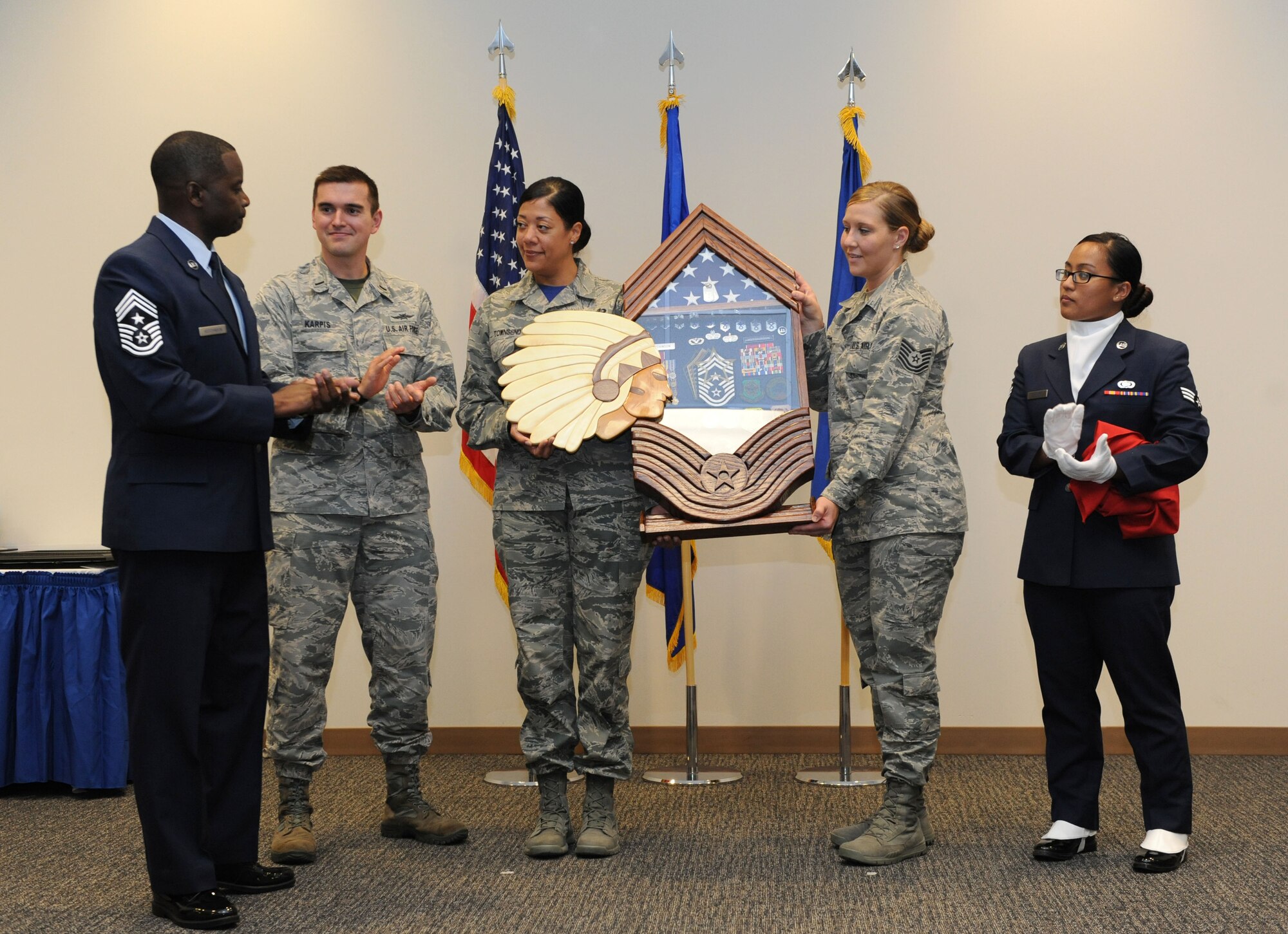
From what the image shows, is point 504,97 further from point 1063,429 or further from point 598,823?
point 598,823

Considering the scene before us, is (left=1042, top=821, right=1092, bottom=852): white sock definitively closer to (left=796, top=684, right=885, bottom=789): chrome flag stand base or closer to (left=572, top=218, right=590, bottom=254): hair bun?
(left=796, top=684, right=885, bottom=789): chrome flag stand base

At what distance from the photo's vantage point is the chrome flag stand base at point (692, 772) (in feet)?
12.3

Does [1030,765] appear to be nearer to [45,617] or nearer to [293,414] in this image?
[293,414]

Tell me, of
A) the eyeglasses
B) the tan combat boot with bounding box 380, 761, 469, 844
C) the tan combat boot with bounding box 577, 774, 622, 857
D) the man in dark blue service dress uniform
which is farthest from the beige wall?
the man in dark blue service dress uniform

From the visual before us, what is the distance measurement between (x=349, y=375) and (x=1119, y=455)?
76.2 inches

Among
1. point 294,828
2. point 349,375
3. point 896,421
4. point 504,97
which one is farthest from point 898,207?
point 294,828

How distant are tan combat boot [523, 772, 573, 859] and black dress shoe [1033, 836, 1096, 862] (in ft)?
3.87

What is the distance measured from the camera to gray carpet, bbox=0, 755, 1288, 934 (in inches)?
94.0

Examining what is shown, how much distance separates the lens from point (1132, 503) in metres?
2.61

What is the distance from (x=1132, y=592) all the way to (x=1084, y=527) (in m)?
0.19

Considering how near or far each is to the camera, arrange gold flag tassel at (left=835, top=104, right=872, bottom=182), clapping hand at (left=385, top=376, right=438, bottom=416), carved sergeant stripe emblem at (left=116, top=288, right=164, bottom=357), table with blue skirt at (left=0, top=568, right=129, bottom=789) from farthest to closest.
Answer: gold flag tassel at (left=835, top=104, right=872, bottom=182) < table with blue skirt at (left=0, top=568, right=129, bottom=789) < clapping hand at (left=385, top=376, right=438, bottom=416) < carved sergeant stripe emblem at (left=116, top=288, right=164, bottom=357)

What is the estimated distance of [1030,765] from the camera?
398cm

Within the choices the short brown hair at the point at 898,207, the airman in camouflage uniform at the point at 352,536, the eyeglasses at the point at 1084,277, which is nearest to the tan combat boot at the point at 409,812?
the airman in camouflage uniform at the point at 352,536

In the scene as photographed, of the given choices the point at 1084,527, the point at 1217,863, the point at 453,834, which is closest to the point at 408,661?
the point at 453,834
